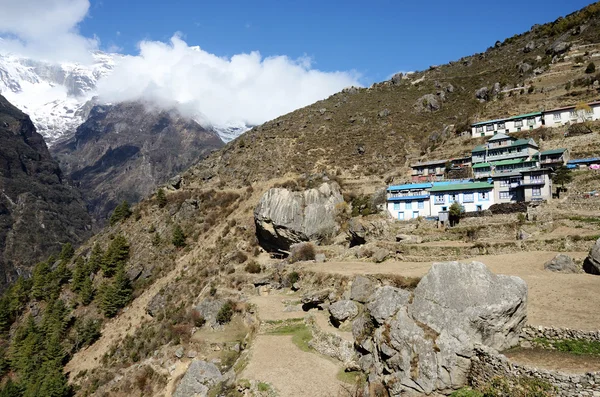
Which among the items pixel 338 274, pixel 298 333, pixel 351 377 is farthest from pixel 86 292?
pixel 351 377

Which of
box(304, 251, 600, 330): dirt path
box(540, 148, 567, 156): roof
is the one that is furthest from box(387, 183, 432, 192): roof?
box(304, 251, 600, 330): dirt path

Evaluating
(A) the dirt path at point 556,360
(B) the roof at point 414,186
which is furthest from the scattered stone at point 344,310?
(B) the roof at point 414,186

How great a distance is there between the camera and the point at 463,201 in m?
35.7

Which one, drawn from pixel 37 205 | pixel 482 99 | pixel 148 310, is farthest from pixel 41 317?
pixel 37 205

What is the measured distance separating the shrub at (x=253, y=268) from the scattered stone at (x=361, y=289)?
54.4 feet

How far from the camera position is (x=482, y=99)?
2803 inches

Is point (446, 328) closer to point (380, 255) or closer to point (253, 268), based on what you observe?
point (380, 255)

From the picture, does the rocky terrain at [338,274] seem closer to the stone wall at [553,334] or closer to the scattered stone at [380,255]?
the stone wall at [553,334]

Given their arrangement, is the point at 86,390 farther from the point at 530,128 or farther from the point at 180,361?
Answer: the point at 530,128

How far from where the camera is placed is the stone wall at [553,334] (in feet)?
38.6

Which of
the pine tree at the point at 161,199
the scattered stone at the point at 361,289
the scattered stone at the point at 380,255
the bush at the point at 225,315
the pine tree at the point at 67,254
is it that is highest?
the pine tree at the point at 161,199

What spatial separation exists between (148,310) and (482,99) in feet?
211

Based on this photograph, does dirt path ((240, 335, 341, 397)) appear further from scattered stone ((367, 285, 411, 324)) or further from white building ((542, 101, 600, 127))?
white building ((542, 101, 600, 127))

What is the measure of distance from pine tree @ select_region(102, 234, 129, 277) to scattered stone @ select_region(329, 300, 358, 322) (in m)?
38.2
